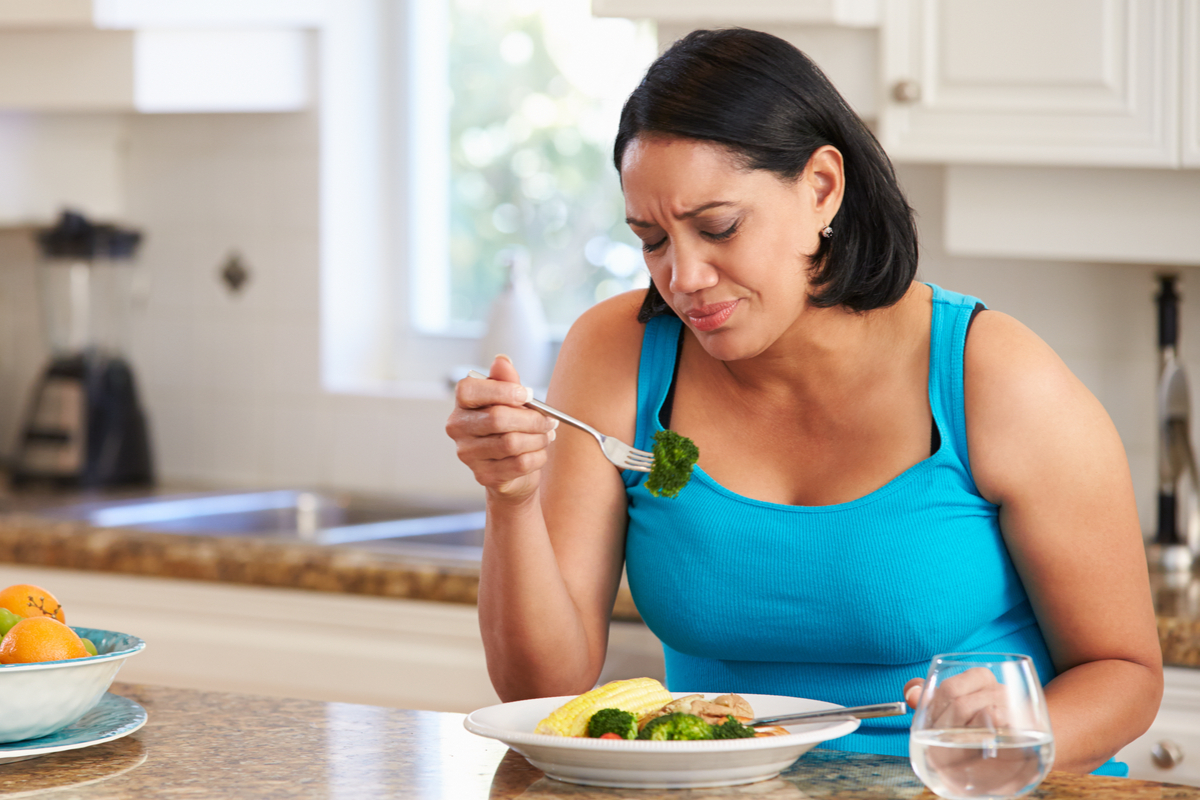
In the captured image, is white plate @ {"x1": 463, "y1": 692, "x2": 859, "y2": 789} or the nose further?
the nose

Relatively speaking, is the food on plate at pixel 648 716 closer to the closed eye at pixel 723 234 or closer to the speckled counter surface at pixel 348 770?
the speckled counter surface at pixel 348 770

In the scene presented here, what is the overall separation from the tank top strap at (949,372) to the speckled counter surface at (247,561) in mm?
757

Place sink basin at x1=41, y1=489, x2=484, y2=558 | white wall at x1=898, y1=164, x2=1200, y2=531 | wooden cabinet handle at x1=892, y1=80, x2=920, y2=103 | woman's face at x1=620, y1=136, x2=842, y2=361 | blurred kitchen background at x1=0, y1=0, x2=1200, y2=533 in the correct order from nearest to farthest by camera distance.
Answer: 1. woman's face at x1=620, y1=136, x2=842, y2=361
2. wooden cabinet handle at x1=892, y1=80, x2=920, y2=103
3. white wall at x1=898, y1=164, x2=1200, y2=531
4. sink basin at x1=41, y1=489, x2=484, y2=558
5. blurred kitchen background at x1=0, y1=0, x2=1200, y2=533

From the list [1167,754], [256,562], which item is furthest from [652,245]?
[256,562]

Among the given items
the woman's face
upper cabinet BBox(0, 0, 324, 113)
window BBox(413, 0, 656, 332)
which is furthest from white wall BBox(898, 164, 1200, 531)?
upper cabinet BBox(0, 0, 324, 113)

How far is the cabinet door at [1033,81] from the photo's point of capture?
180 cm

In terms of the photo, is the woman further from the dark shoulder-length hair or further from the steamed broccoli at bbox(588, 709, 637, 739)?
the steamed broccoli at bbox(588, 709, 637, 739)

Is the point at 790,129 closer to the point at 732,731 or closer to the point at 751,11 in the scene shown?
the point at 732,731

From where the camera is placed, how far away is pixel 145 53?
7.97ft

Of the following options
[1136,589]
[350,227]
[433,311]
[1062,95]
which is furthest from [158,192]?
[1136,589]

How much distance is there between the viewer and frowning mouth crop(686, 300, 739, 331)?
1172 mm

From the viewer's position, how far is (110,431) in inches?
107

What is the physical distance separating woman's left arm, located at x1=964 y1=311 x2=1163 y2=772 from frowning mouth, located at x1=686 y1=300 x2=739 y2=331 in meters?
0.26

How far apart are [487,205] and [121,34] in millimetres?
774
